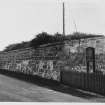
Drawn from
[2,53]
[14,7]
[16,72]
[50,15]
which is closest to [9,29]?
[14,7]

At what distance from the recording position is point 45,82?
53.4ft

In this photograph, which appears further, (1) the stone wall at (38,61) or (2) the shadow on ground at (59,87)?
(1) the stone wall at (38,61)

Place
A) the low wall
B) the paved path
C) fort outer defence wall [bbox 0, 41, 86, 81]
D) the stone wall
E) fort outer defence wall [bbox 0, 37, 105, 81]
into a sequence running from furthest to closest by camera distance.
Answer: the stone wall, fort outer defence wall [bbox 0, 41, 86, 81], fort outer defence wall [bbox 0, 37, 105, 81], the low wall, the paved path

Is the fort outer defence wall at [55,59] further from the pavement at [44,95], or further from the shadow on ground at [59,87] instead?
the pavement at [44,95]

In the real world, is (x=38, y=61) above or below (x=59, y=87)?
above

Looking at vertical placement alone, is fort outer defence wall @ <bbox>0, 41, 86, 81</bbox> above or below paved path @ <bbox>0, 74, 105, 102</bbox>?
above

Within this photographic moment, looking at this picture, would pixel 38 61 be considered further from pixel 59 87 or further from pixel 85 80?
pixel 85 80

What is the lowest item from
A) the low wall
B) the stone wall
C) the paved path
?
the paved path

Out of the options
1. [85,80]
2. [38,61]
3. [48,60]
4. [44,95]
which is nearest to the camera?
[44,95]

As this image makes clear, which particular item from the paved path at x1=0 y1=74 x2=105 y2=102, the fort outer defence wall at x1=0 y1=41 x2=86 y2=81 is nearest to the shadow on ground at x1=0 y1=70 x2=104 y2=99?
the paved path at x1=0 y1=74 x2=105 y2=102

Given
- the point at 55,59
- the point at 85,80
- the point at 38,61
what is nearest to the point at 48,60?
the point at 55,59

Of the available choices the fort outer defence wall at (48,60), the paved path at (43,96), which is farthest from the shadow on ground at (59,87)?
the fort outer defence wall at (48,60)

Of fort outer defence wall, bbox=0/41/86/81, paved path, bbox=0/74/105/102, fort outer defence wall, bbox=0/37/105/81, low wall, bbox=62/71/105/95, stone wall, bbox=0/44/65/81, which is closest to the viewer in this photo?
paved path, bbox=0/74/105/102

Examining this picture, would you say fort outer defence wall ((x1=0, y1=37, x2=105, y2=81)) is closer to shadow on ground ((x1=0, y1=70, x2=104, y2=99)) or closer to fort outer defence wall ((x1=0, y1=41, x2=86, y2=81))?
Answer: fort outer defence wall ((x1=0, y1=41, x2=86, y2=81))
